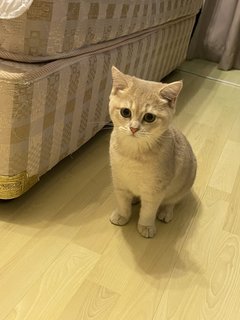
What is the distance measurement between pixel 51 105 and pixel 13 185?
0.88 feet

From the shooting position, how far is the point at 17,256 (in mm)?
1036

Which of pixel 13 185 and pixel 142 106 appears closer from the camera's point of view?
pixel 142 106

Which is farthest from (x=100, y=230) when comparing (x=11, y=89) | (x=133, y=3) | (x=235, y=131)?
(x=235, y=131)

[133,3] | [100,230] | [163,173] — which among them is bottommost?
[100,230]

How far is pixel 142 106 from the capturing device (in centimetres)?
99

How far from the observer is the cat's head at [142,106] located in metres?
0.99

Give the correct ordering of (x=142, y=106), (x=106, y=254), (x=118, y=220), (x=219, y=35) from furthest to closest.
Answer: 1. (x=219, y=35)
2. (x=118, y=220)
3. (x=106, y=254)
4. (x=142, y=106)

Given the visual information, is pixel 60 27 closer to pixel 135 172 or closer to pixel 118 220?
pixel 135 172

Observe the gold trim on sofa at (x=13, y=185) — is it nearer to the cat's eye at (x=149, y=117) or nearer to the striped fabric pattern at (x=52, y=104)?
the striped fabric pattern at (x=52, y=104)

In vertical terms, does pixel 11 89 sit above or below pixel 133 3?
below

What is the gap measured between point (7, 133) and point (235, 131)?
4.46 feet

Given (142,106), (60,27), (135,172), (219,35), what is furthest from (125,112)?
(219,35)

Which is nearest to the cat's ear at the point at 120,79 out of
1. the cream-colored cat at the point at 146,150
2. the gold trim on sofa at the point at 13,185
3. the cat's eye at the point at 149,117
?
the cream-colored cat at the point at 146,150

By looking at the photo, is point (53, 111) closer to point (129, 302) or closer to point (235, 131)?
point (129, 302)
